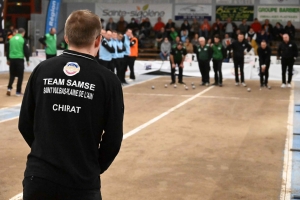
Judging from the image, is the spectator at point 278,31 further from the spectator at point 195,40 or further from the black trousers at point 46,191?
the black trousers at point 46,191

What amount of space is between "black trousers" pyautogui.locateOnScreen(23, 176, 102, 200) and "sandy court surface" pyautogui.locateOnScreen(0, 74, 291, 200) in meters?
3.19

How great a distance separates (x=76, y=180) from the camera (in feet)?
9.49

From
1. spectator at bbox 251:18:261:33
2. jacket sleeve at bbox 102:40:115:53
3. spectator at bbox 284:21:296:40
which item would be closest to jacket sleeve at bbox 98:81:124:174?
jacket sleeve at bbox 102:40:115:53

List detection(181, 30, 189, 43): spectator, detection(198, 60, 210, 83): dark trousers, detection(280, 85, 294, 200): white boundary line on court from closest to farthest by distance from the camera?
detection(280, 85, 294, 200): white boundary line on court, detection(198, 60, 210, 83): dark trousers, detection(181, 30, 189, 43): spectator

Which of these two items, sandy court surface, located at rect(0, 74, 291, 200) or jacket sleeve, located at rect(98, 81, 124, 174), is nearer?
jacket sleeve, located at rect(98, 81, 124, 174)

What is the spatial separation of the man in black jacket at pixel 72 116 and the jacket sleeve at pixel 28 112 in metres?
0.04

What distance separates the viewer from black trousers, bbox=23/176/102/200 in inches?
112

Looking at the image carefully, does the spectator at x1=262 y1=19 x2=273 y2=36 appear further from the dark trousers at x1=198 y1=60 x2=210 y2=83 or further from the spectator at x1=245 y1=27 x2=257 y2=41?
the dark trousers at x1=198 y1=60 x2=210 y2=83

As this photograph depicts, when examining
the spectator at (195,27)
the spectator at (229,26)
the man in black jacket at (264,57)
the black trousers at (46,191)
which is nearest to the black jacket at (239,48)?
the man in black jacket at (264,57)

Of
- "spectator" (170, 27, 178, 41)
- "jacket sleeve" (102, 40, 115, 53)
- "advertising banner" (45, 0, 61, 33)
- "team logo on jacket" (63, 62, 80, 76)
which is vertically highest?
"advertising banner" (45, 0, 61, 33)

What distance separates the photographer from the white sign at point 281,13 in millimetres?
32500

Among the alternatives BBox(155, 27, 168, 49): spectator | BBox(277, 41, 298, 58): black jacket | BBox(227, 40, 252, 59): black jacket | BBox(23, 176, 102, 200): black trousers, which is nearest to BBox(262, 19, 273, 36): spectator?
BBox(155, 27, 168, 49): spectator

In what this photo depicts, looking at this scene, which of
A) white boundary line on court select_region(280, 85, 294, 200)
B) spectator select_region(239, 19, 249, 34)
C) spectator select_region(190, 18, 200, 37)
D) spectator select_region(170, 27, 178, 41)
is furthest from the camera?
spectator select_region(190, 18, 200, 37)

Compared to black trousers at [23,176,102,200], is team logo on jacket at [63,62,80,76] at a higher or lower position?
higher
